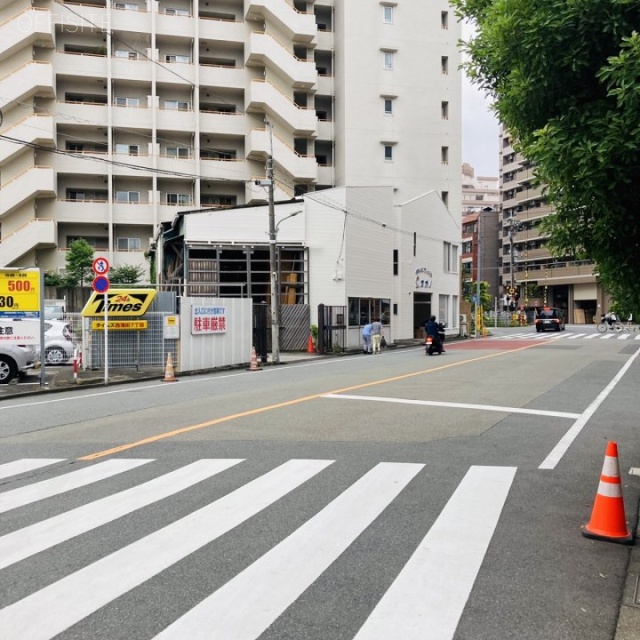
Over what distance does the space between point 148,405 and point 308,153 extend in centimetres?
3732

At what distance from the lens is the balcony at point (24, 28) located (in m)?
39.2

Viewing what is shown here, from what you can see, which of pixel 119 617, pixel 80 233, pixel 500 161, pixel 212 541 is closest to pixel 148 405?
pixel 212 541

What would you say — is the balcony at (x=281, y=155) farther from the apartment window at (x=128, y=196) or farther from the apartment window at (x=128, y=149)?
the apartment window at (x=128, y=196)

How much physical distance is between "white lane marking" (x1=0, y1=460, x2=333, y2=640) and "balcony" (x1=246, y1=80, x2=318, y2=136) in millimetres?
40593

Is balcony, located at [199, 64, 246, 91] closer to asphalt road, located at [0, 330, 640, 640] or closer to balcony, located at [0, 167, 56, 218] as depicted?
balcony, located at [0, 167, 56, 218]

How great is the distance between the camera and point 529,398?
38.3 ft

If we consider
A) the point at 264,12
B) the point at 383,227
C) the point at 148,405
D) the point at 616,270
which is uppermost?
the point at 264,12

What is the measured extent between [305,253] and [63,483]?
82.5 ft

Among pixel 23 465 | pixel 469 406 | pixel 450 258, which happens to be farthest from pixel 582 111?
pixel 450 258

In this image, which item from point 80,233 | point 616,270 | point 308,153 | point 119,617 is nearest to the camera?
point 119,617

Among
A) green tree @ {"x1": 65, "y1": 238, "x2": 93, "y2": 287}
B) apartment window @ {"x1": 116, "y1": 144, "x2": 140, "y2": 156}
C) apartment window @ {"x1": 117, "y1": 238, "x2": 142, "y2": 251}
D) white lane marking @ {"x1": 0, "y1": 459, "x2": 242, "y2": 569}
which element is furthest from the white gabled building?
white lane marking @ {"x1": 0, "y1": 459, "x2": 242, "y2": 569}

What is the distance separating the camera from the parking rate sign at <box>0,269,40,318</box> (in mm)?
14281

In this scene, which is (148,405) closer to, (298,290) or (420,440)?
(420,440)

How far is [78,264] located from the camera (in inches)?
1471
